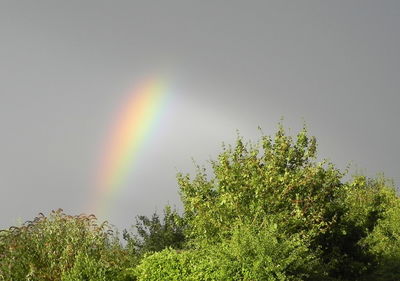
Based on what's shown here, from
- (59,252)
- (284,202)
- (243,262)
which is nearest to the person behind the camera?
(243,262)

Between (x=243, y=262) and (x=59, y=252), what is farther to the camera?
(x=59, y=252)

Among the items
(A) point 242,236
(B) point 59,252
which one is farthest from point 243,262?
(B) point 59,252

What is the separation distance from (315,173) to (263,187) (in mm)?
2986

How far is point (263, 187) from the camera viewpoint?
24.6m

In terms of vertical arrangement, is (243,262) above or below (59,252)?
below

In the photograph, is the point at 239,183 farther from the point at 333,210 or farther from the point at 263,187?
the point at 333,210

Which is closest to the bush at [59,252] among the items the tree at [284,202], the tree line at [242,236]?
the tree line at [242,236]

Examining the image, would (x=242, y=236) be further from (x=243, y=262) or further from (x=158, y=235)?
(x=158, y=235)

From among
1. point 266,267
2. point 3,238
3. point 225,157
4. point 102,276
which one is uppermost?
point 225,157

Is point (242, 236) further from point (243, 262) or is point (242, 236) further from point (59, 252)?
point (59, 252)

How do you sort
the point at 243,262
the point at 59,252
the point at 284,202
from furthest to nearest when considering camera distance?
the point at 284,202
the point at 59,252
the point at 243,262

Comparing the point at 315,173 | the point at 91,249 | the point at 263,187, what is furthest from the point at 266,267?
the point at 315,173

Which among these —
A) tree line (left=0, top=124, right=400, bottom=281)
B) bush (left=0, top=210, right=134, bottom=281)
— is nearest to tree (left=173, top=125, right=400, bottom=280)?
tree line (left=0, top=124, right=400, bottom=281)

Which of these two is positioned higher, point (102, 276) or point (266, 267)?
point (102, 276)
